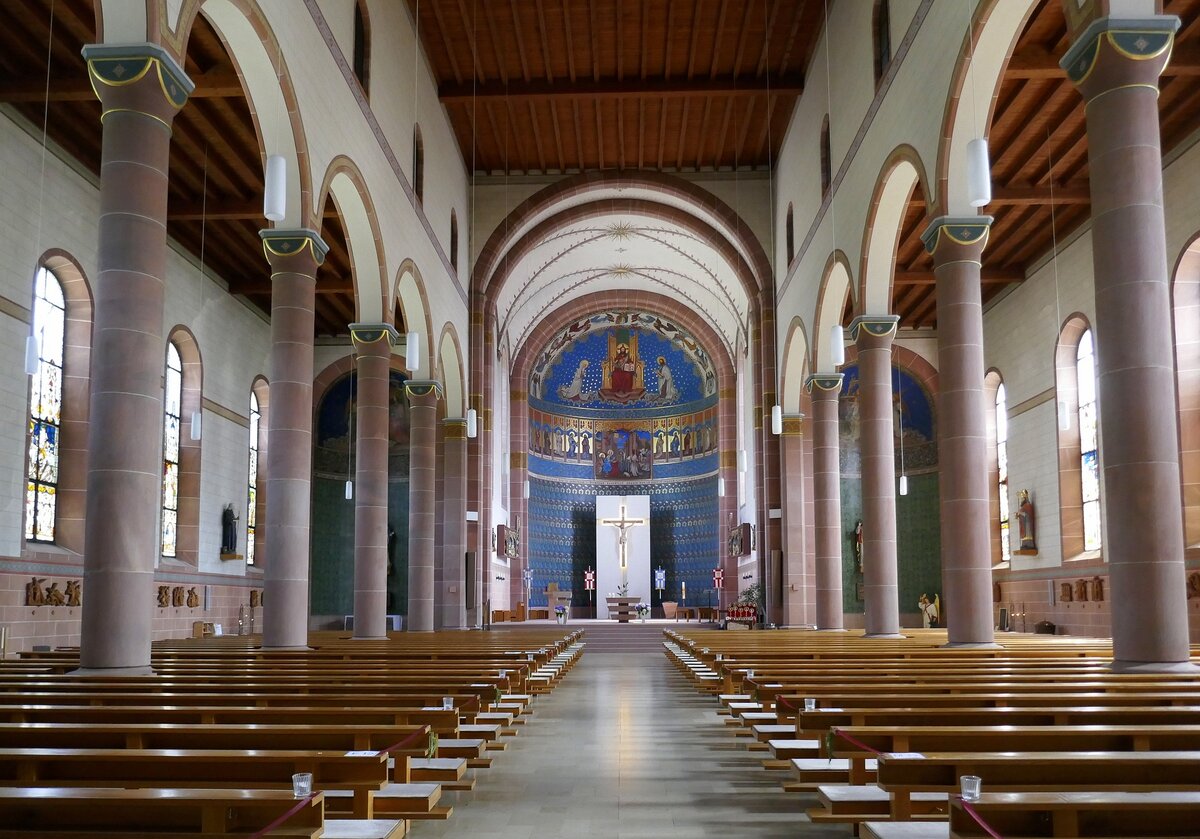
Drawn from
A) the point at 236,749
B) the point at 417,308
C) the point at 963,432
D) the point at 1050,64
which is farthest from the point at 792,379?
the point at 236,749

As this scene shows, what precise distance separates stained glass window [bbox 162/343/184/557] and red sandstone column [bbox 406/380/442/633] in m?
4.61

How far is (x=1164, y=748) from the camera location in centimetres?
441

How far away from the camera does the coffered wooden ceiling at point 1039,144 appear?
1495cm

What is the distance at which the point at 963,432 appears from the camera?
1362cm

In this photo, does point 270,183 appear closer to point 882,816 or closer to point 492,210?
point 882,816

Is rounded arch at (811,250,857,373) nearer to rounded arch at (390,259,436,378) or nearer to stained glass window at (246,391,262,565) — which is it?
rounded arch at (390,259,436,378)

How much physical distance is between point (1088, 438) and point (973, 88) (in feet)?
36.9

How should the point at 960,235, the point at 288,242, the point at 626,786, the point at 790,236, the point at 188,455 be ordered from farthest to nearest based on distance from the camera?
the point at 790,236
the point at 188,455
the point at 288,242
the point at 960,235
the point at 626,786

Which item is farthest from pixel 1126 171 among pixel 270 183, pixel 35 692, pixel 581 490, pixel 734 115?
pixel 581 490

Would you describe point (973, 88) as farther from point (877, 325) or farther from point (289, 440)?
point (289, 440)

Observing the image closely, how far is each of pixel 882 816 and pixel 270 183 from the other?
8.00m

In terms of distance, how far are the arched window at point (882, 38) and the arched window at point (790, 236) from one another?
25.4 feet

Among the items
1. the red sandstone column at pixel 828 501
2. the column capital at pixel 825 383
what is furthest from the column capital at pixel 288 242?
the red sandstone column at pixel 828 501

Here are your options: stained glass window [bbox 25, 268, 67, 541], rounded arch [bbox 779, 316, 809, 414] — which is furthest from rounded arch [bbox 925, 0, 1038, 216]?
stained glass window [bbox 25, 268, 67, 541]
